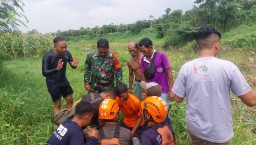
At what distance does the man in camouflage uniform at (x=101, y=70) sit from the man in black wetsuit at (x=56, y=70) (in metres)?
0.31

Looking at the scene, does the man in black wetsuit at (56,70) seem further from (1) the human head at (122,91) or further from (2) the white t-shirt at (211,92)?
(2) the white t-shirt at (211,92)

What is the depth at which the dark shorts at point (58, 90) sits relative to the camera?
5.07 meters

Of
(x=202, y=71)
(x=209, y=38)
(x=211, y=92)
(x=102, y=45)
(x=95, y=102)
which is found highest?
(x=209, y=38)

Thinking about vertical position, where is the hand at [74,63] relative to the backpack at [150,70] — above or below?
above

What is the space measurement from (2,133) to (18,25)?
331 centimetres

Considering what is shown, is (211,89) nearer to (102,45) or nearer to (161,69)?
(161,69)

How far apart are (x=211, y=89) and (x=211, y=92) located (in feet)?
0.11

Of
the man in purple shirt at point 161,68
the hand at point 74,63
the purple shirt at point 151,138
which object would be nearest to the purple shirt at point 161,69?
the man in purple shirt at point 161,68

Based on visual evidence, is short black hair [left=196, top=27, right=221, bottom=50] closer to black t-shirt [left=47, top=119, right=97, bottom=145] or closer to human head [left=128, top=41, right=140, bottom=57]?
black t-shirt [left=47, top=119, right=97, bottom=145]

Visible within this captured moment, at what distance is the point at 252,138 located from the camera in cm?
454

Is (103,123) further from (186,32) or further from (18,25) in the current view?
(186,32)

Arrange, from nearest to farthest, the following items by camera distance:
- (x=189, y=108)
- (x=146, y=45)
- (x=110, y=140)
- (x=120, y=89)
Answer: (x=189, y=108), (x=110, y=140), (x=120, y=89), (x=146, y=45)

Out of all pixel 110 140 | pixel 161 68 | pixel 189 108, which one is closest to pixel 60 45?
pixel 161 68

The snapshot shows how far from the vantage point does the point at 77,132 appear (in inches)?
117
